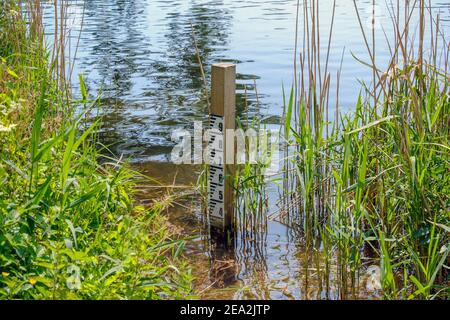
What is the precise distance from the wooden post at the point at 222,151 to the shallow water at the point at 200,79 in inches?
5.5

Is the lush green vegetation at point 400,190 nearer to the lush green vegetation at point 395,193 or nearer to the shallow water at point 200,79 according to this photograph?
the lush green vegetation at point 395,193

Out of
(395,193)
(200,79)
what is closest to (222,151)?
(395,193)

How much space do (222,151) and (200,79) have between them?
15.1 ft

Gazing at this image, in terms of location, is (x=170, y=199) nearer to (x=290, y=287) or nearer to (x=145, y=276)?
(x=290, y=287)

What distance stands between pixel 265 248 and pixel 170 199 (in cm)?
77

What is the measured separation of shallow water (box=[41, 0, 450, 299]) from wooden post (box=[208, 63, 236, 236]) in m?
0.14

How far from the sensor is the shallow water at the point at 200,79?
143 inches

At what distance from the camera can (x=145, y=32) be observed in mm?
12078

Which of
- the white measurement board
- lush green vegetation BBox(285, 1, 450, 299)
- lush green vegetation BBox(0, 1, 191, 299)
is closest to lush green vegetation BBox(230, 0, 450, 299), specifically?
lush green vegetation BBox(285, 1, 450, 299)

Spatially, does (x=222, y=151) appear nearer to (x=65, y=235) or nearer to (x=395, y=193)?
(x=395, y=193)

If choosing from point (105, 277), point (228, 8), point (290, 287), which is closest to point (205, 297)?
point (290, 287)

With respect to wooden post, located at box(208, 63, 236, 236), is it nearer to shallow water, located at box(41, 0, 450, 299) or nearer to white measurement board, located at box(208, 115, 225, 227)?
white measurement board, located at box(208, 115, 225, 227)

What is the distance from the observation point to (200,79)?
8461 mm

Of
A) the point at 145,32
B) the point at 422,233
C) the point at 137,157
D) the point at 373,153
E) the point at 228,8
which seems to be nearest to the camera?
the point at 422,233
